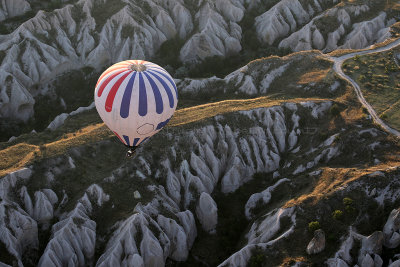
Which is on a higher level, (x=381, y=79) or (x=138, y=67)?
(x=138, y=67)

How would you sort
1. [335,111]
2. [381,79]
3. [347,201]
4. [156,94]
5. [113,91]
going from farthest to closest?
1. [381,79]
2. [335,111]
3. [347,201]
4. [156,94]
5. [113,91]

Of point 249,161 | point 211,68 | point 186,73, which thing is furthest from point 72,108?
point 249,161

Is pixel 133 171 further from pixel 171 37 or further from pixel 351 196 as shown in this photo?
pixel 171 37

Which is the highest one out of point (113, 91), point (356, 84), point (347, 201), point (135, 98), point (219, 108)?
point (113, 91)

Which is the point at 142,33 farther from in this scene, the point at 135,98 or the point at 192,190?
the point at 135,98

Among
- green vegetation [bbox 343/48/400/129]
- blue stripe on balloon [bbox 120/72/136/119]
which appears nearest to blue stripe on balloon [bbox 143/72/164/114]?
blue stripe on balloon [bbox 120/72/136/119]

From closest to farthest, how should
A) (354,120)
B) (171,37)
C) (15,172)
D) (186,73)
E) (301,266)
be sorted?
(301,266) < (15,172) < (354,120) < (186,73) < (171,37)

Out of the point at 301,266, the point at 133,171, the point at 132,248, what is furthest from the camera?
the point at 133,171

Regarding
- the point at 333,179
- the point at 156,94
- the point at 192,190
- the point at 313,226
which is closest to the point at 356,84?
the point at 333,179
